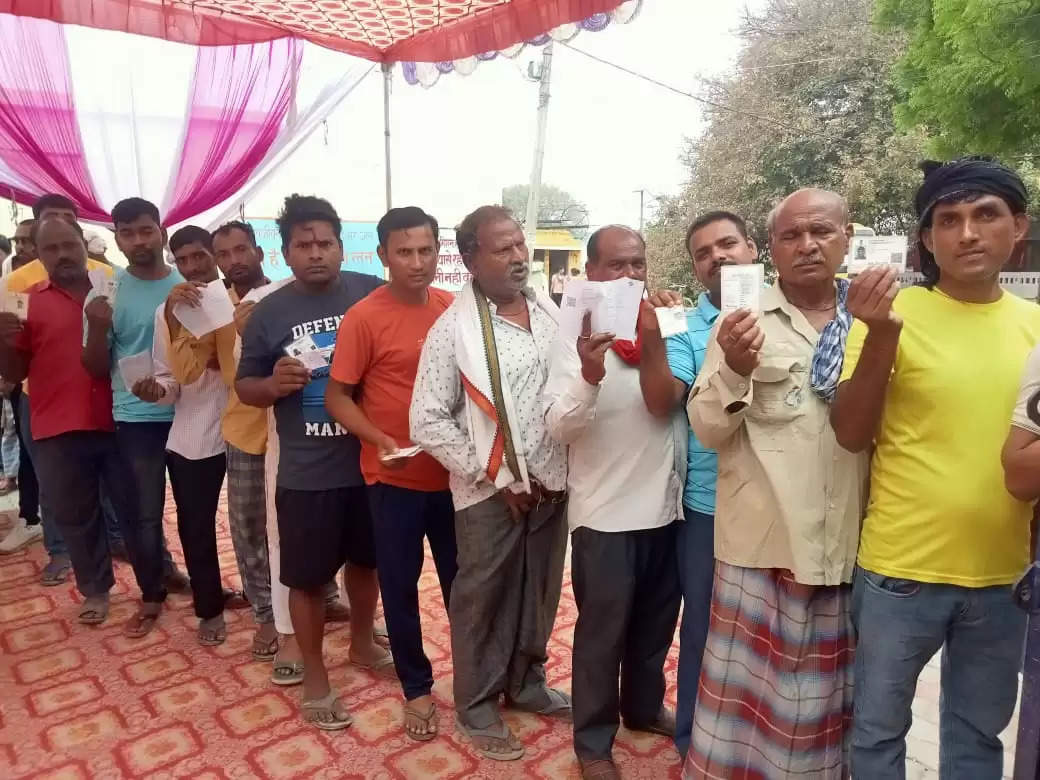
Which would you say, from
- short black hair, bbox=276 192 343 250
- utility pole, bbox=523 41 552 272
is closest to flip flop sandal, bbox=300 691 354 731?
short black hair, bbox=276 192 343 250

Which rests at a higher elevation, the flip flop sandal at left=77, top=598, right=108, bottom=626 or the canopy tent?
the canopy tent

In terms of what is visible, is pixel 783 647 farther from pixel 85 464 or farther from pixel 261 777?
pixel 85 464

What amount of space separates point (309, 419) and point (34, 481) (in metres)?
3.29

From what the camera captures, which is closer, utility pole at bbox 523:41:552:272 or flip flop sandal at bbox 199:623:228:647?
flip flop sandal at bbox 199:623:228:647

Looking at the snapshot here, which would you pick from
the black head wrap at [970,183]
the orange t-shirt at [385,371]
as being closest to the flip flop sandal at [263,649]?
the orange t-shirt at [385,371]

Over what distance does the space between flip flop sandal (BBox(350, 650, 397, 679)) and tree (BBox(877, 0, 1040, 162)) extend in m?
3.99

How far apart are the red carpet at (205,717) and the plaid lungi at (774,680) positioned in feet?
1.77

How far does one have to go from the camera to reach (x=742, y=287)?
5.23ft

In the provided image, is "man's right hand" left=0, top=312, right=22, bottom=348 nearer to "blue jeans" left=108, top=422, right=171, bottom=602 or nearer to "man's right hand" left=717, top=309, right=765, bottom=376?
"blue jeans" left=108, top=422, right=171, bottom=602

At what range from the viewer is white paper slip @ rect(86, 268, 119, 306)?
3211 millimetres

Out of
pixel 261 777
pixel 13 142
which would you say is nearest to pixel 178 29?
pixel 13 142

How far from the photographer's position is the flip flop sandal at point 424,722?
2.57m

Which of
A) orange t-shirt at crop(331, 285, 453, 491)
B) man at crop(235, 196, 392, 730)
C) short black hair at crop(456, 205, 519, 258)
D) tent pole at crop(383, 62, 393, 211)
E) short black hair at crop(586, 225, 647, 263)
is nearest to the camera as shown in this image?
short black hair at crop(586, 225, 647, 263)

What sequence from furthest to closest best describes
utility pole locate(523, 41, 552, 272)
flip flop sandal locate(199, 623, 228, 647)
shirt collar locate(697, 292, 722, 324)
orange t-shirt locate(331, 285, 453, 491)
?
utility pole locate(523, 41, 552, 272) < flip flop sandal locate(199, 623, 228, 647) < orange t-shirt locate(331, 285, 453, 491) < shirt collar locate(697, 292, 722, 324)
